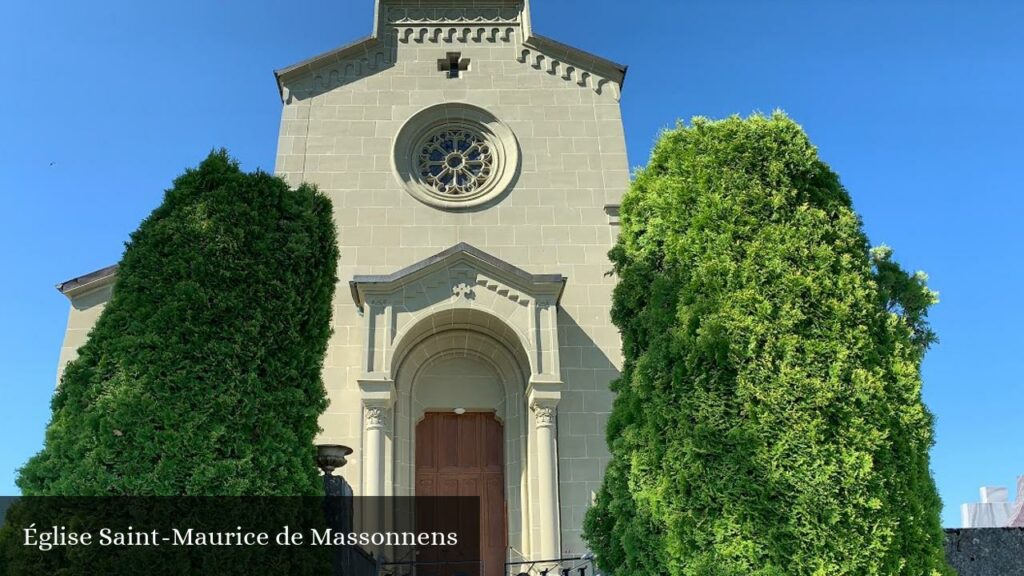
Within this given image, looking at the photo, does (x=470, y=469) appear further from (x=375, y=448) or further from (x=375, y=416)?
(x=375, y=416)

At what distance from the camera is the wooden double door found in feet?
43.4

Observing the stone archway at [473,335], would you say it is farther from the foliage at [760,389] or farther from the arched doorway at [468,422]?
the foliage at [760,389]

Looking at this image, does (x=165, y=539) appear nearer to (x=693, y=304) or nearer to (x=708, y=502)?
(x=708, y=502)

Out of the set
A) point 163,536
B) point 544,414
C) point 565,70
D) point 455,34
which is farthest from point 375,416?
point 455,34

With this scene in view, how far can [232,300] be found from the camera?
694 centimetres

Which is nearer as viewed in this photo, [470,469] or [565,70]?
[470,469]

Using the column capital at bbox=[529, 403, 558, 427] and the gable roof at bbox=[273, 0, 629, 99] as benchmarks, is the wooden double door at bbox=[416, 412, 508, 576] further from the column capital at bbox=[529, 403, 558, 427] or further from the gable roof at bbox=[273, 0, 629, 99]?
the gable roof at bbox=[273, 0, 629, 99]

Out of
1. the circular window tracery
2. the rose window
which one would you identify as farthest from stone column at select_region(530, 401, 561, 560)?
the rose window

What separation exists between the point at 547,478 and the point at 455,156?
6.53 meters

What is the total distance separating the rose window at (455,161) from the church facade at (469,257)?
3 cm

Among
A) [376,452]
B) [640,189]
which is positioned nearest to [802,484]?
[640,189]

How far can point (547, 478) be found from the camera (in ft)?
40.1

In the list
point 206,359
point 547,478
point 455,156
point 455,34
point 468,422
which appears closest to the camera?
point 206,359

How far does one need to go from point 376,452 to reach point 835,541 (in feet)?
24.6
